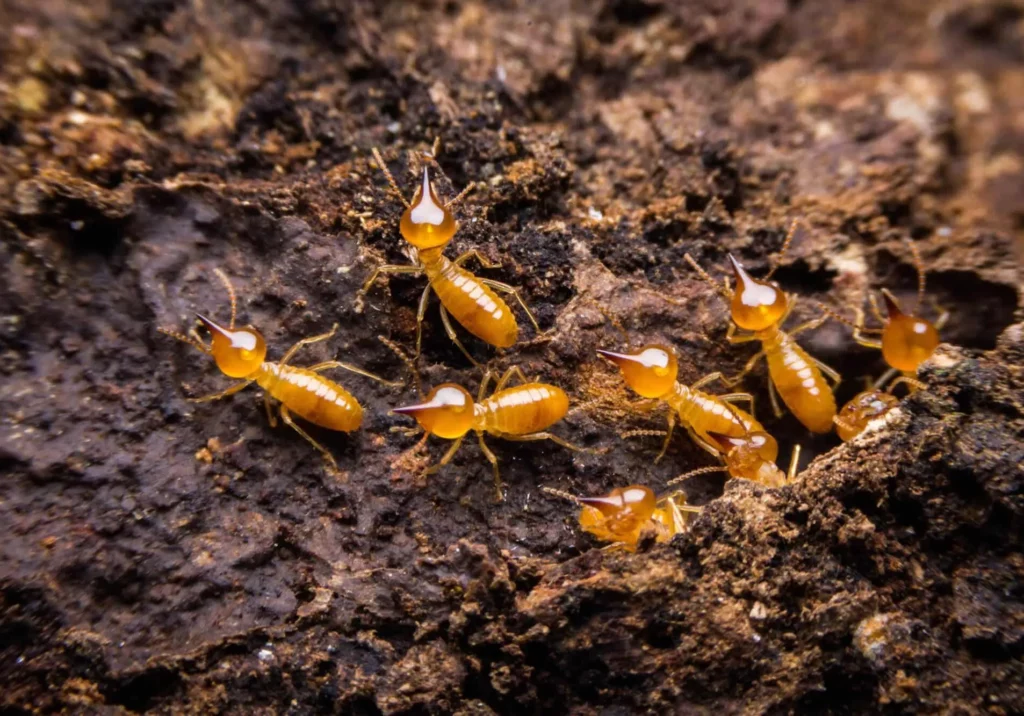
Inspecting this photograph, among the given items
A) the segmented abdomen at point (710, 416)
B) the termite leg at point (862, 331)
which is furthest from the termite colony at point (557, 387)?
the termite leg at point (862, 331)

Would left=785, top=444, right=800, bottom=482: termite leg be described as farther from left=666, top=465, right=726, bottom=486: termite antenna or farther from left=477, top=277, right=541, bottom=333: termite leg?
left=477, top=277, right=541, bottom=333: termite leg

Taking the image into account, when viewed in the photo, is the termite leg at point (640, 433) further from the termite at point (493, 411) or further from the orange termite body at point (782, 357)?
the orange termite body at point (782, 357)

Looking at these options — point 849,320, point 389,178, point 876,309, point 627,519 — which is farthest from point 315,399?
point 876,309

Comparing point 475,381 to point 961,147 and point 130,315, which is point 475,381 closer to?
point 130,315

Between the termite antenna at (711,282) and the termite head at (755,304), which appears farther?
the termite antenna at (711,282)

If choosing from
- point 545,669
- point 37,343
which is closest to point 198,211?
point 37,343

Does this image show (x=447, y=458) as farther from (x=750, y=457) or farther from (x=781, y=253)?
(x=781, y=253)
